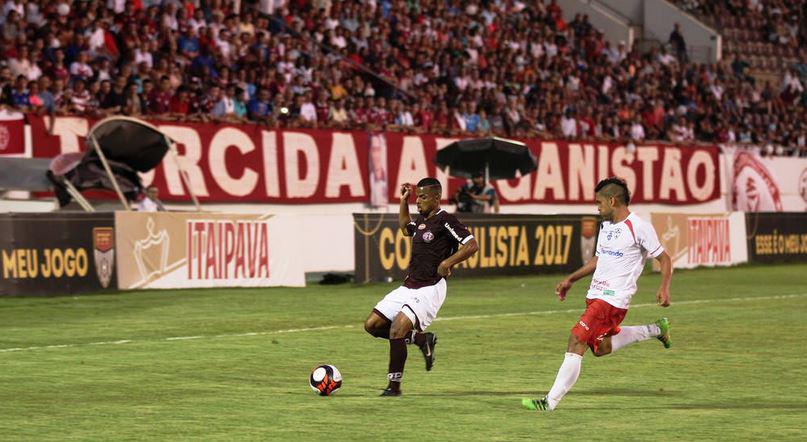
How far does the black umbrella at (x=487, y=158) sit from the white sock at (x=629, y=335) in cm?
1912

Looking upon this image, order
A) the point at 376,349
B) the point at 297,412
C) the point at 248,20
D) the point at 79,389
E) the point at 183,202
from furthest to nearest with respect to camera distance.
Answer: the point at 248,20
the point at 183,202
the point at 376,349
the point at 79,389
the point at 297,412

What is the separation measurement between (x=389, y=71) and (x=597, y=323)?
2443 centimetres

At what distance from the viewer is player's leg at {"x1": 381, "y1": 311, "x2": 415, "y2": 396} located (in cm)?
1111

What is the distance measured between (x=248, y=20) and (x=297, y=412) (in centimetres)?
2217

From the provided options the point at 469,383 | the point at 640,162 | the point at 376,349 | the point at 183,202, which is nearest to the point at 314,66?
the point at 183,202

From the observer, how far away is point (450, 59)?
36.6 meters

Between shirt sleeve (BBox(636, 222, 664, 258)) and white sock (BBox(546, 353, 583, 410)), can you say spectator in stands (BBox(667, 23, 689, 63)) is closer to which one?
shirt sleeve (BBox(636, 222, 664, 258))

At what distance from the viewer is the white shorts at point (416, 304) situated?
11375 mm

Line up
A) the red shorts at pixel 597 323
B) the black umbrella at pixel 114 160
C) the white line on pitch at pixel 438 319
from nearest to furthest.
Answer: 1. the red shorts at pixel 597 323
2. the white line on pitch at pixel 438 319
3. the black umbrella at pixel 114 160

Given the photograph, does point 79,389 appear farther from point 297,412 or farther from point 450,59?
point 450,59

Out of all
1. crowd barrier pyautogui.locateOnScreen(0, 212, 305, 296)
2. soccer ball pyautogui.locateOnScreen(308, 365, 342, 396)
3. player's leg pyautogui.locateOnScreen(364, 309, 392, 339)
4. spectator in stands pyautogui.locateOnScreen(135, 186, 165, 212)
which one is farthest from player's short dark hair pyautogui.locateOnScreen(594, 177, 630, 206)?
spectator in stands pyautogui.locateOnScreen(135, 186, 165, 212)

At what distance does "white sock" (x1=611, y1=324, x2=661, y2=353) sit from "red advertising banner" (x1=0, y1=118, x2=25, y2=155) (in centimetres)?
1624

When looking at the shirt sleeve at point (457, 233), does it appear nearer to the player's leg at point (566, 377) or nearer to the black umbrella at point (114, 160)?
the player's leg at point (566, 377)

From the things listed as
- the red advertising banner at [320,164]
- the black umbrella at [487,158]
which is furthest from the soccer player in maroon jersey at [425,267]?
the black umbrella at [487,158]
